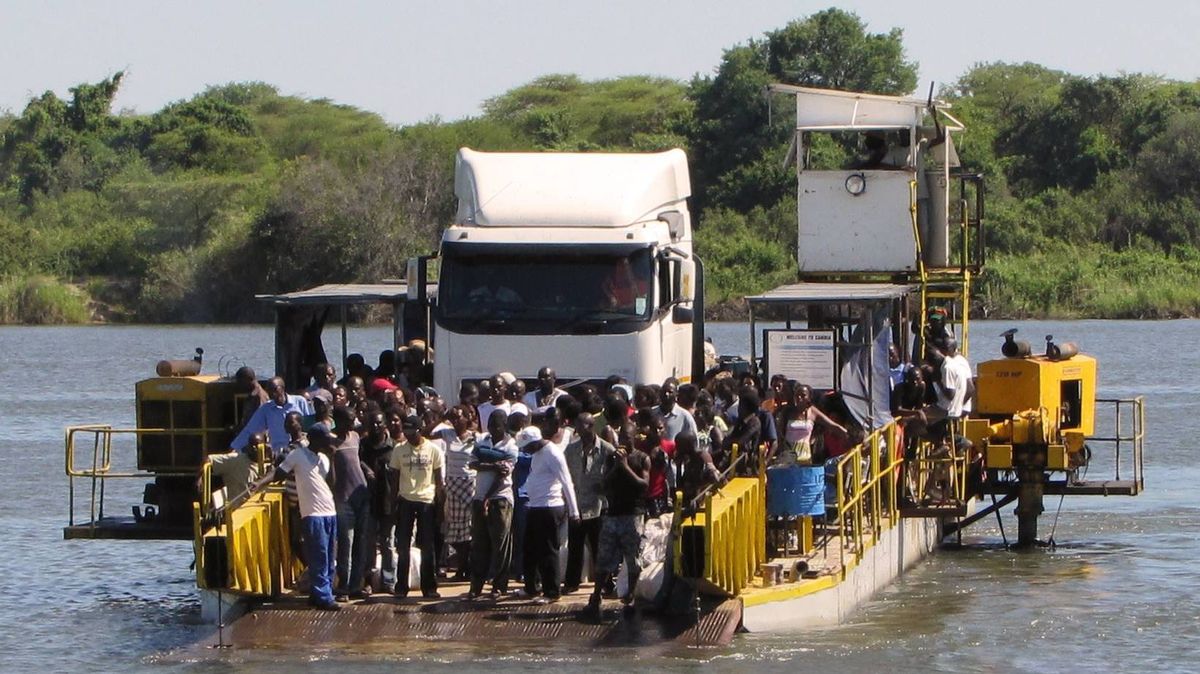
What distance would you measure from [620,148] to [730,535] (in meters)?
69.3

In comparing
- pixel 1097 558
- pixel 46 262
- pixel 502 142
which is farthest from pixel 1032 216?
pixel 1097 558

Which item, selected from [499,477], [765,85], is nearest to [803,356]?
[499,477]

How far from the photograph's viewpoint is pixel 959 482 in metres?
19.7

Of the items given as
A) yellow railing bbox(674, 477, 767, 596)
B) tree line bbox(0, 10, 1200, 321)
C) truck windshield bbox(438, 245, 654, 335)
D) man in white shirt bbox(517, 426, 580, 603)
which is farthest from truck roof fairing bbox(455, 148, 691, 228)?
tree line bbox(0, 10, 1200, 321)

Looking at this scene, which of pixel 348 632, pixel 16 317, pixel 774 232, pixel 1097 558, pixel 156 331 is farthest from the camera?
pixel 16 317

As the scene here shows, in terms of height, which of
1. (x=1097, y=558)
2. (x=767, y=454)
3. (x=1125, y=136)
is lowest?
(x=1097, y=558)

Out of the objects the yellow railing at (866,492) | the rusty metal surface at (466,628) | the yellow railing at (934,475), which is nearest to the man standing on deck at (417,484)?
the rusty metal surface at (466,628)

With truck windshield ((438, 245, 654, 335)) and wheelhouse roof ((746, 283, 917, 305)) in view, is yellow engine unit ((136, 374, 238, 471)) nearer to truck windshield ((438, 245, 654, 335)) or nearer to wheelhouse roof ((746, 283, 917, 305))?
truck windshield ((438, 245, 654, 335))

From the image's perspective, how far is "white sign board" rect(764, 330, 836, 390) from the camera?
1788cm

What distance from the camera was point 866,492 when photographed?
55.7ft

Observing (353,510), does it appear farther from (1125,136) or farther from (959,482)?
(1125,136)

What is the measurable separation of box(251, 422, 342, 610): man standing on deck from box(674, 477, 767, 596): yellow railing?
8.15 ft

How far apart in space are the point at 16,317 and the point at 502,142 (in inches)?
748

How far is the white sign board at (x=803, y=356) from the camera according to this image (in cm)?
1788
